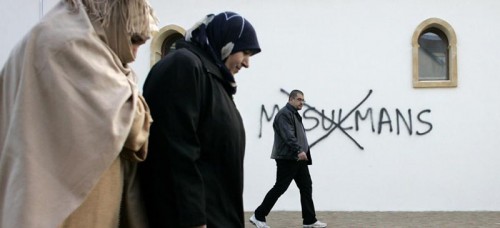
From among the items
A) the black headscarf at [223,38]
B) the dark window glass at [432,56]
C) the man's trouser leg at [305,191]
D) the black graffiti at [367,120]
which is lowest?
the man's trouser leg at [305,191]

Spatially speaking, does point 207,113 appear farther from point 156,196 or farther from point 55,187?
point 55,187

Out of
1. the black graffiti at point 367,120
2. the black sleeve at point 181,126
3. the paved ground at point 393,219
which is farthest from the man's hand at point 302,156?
the black sleeve at point 181,126

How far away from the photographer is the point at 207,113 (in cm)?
244

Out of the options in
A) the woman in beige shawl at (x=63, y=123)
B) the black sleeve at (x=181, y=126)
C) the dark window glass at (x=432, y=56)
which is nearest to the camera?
the woman in beige shawl at (x=63, y=123)

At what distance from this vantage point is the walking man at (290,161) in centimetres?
820

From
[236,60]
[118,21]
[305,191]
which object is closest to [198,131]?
[236,60]

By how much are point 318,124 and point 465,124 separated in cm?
234

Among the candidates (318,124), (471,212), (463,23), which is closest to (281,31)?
(318,124)

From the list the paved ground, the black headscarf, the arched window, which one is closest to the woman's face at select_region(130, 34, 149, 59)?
the black headscarf

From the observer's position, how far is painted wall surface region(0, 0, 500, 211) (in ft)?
34.2

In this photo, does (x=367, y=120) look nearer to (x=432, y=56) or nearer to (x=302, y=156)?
(x=432, y=56)

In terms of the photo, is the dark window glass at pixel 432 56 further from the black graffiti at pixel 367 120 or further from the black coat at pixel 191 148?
the black coat at pixel 191 148

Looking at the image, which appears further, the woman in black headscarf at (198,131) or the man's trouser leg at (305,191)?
the man's trouser leg at (305,191)

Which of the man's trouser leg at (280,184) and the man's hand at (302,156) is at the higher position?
the man's hand at (302,156)
